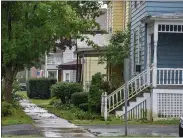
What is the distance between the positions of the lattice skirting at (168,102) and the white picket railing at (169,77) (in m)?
0.56

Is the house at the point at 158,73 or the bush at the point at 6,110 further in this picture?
the bush at the point at 6,110

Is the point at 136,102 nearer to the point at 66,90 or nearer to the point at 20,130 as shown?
the point at 20,130

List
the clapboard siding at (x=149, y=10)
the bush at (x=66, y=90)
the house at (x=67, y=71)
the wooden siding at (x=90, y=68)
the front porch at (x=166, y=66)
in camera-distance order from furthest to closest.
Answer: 1. the house at (x=67, y=71)
2. the wooden siding at (x=90, y=68)
3. the bush at (x=66, y=90)
4. the clapboard siding at (x=149, y=10)
5. the front porch at (x=166, y=66)

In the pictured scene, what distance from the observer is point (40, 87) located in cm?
4859

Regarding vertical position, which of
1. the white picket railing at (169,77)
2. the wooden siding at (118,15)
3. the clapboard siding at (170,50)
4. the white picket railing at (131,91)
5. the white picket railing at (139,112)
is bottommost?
the white picket railing at (139,112)

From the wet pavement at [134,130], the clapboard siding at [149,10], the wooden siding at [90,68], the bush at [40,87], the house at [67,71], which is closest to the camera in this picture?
the wet pavement at [134,130]

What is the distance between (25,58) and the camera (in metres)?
22.3

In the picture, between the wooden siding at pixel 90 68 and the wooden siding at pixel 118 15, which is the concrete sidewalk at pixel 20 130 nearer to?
the wooden siding at pixel 118 15

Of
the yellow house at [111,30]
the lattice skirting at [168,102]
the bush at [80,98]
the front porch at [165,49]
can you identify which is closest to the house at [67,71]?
the yellow house at [111,30]

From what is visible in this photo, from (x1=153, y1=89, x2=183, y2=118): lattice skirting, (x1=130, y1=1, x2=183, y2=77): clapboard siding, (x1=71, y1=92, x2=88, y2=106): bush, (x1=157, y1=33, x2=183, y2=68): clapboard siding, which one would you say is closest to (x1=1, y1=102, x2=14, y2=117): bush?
(x1=153, y1=89, x2=183, y2=118): lattice skirting

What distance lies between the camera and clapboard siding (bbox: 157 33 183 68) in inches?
894

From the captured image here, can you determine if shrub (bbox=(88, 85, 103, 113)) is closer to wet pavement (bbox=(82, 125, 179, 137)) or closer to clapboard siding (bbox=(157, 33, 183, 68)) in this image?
clapboard siding (bbox=(157, 33, 183, 68))

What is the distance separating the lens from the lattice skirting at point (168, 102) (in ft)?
69.6

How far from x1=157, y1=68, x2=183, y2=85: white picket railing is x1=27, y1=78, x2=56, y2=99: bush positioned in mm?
26389
